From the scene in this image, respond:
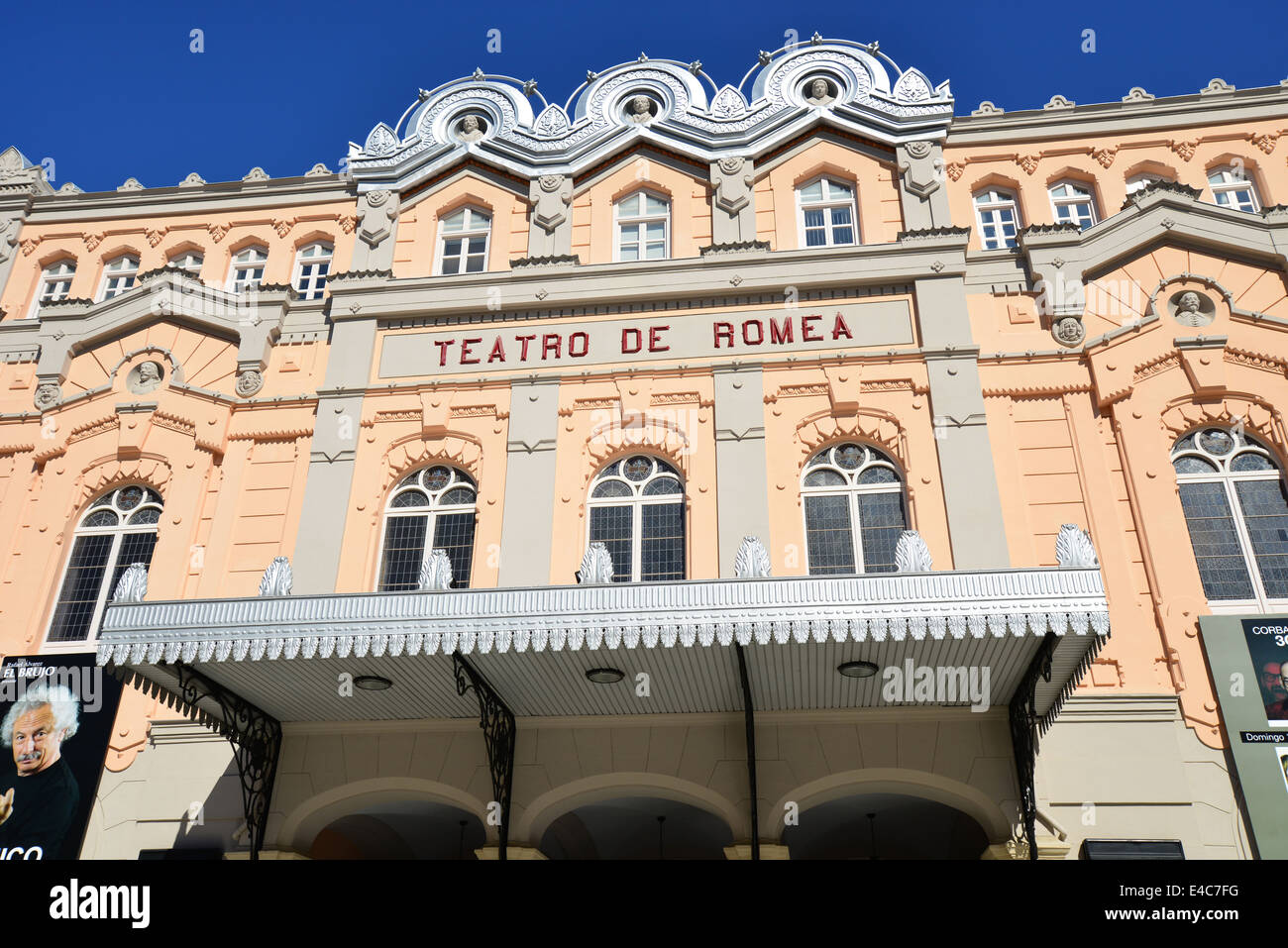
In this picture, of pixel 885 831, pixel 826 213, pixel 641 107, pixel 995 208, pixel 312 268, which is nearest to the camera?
pixel 885 831

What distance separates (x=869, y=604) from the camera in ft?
40.0

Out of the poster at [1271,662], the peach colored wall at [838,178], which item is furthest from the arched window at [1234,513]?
the peach colored wall at [838,178]

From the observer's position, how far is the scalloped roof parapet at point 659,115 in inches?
809

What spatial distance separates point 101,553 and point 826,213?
13906 millimetres

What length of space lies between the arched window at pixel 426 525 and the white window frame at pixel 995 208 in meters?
10.0

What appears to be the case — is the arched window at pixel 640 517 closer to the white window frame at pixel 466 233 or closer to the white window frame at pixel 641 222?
the white window frame at pixel 641 222

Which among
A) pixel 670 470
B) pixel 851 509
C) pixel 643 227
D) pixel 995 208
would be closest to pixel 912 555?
pixel 851 509

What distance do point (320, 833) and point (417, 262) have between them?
33.2ft

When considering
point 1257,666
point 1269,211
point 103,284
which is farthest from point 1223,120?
point 103,284

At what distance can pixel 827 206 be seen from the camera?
20.2 meters

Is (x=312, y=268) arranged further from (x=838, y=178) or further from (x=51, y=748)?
(x=838, y=178)

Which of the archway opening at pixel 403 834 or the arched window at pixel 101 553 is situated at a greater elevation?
the arched window at pixel 101 553

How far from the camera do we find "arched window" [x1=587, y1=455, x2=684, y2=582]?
16.9 metres

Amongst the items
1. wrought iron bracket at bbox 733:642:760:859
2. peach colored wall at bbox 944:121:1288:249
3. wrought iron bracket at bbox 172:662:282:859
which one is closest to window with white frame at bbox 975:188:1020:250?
peach colored wall at bbox 944:121:1288:249
